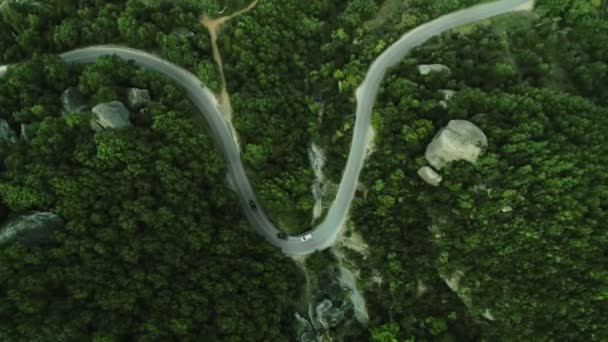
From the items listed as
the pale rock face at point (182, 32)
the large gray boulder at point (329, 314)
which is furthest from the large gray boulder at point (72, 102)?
the large gray boulder at point (329, 314)

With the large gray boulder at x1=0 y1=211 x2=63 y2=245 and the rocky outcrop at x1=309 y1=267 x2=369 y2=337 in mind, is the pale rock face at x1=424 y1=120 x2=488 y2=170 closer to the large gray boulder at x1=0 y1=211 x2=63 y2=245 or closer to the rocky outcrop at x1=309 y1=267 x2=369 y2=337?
the rocky outcrop at x1=309 y1=267 x2=369 y2=337

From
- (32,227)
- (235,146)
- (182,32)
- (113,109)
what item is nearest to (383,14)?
(182,32)

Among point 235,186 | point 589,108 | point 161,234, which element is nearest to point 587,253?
point 589,108

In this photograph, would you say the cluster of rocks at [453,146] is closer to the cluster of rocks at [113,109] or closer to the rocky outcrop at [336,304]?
the rocky outcrop at [336,304]

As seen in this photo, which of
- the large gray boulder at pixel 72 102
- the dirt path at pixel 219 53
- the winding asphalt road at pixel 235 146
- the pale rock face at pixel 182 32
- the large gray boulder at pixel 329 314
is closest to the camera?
the large gray boulder at pixel 329 314

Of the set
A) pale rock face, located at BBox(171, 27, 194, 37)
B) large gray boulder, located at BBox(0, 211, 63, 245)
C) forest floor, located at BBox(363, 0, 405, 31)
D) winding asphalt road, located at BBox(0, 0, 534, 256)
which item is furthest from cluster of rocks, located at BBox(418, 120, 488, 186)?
large gray boulder, located at BBox(0, 211, 63, 245)

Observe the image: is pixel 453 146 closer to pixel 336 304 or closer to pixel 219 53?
pixel 336 304
